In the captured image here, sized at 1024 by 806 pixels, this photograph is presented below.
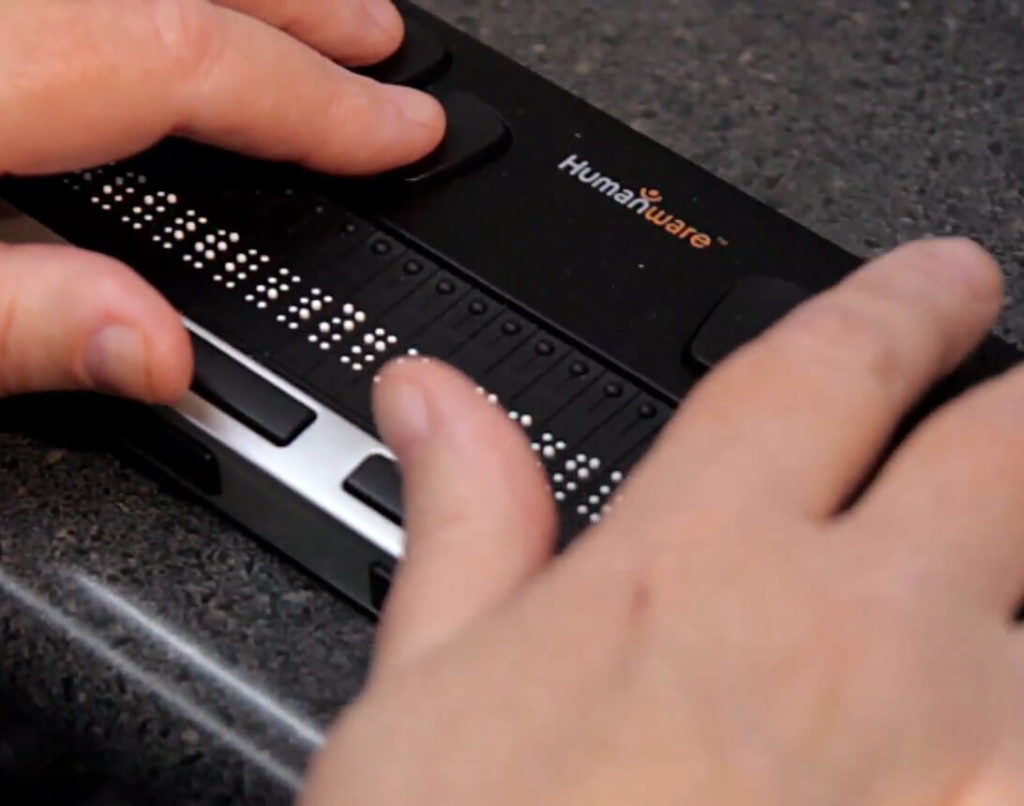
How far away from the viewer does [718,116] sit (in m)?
0.67

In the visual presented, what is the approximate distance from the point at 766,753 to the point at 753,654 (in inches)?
1.0

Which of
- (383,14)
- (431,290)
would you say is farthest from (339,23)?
(431,290)

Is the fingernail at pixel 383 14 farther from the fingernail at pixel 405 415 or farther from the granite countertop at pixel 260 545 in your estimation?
the fingernail at pixel 405 415

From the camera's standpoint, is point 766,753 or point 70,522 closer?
point 766,753

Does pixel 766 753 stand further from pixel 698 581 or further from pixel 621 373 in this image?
pixel 621 373

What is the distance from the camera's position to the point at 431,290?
0.53 meters

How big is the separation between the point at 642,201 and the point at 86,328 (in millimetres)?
207

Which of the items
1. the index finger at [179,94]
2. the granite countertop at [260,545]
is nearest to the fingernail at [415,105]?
the index finger at [179,94]

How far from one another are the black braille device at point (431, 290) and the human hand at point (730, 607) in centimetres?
5

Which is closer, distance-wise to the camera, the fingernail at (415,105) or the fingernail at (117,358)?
the fingernail at (117,358)

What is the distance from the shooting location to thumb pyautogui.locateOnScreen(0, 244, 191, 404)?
468 millimetres

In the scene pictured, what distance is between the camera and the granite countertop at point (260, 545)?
0.48m

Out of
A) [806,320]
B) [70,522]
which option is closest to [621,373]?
[806,320]

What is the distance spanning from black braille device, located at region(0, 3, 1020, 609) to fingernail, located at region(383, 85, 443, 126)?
12 mm
